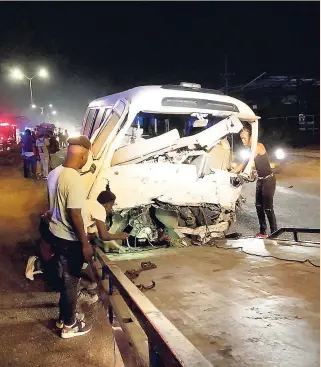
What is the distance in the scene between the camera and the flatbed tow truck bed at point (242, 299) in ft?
7.91

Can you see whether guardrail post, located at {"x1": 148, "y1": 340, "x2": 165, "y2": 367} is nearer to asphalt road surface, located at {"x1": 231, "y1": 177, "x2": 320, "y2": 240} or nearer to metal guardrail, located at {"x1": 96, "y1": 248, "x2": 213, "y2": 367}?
metal guardrail, located at {"x1": 96, "y1": 248, "x2": 213, "y2": 367}

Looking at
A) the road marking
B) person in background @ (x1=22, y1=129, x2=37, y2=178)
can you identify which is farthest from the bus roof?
person in background @ (x1=22, y1=129, x2=37, y2=178)

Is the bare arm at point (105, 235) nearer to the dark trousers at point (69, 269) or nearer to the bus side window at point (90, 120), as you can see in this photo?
the dark trousers at point (69, 269)

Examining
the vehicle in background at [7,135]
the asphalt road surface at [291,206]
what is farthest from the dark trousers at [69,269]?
the vehicle in background at [7,135]

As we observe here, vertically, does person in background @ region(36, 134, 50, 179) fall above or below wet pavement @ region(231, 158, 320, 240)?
above

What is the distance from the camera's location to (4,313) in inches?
161

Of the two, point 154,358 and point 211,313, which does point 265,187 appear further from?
point 154,358

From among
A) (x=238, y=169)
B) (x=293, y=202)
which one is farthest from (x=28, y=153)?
(x=238, y=169)

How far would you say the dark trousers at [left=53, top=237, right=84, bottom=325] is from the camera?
3.51 metres

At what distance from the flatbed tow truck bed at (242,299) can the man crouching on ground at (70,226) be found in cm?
68

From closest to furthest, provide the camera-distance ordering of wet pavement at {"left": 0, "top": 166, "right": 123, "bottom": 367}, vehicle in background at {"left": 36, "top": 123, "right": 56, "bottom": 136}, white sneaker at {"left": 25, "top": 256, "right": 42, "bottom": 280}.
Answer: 1. wet pavement at {"left": 0, "top": 166, "right": 123, "bottom": 367}
2. white sneaker at {"left": 25, "top": 256, "right": 42, "bottom": 280}
3. vehicle in background at {"left": 36, "top": 123, "right": 56, "bottom": 136}

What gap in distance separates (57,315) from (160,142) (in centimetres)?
263

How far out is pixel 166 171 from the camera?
5.39m

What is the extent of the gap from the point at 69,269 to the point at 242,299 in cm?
151
